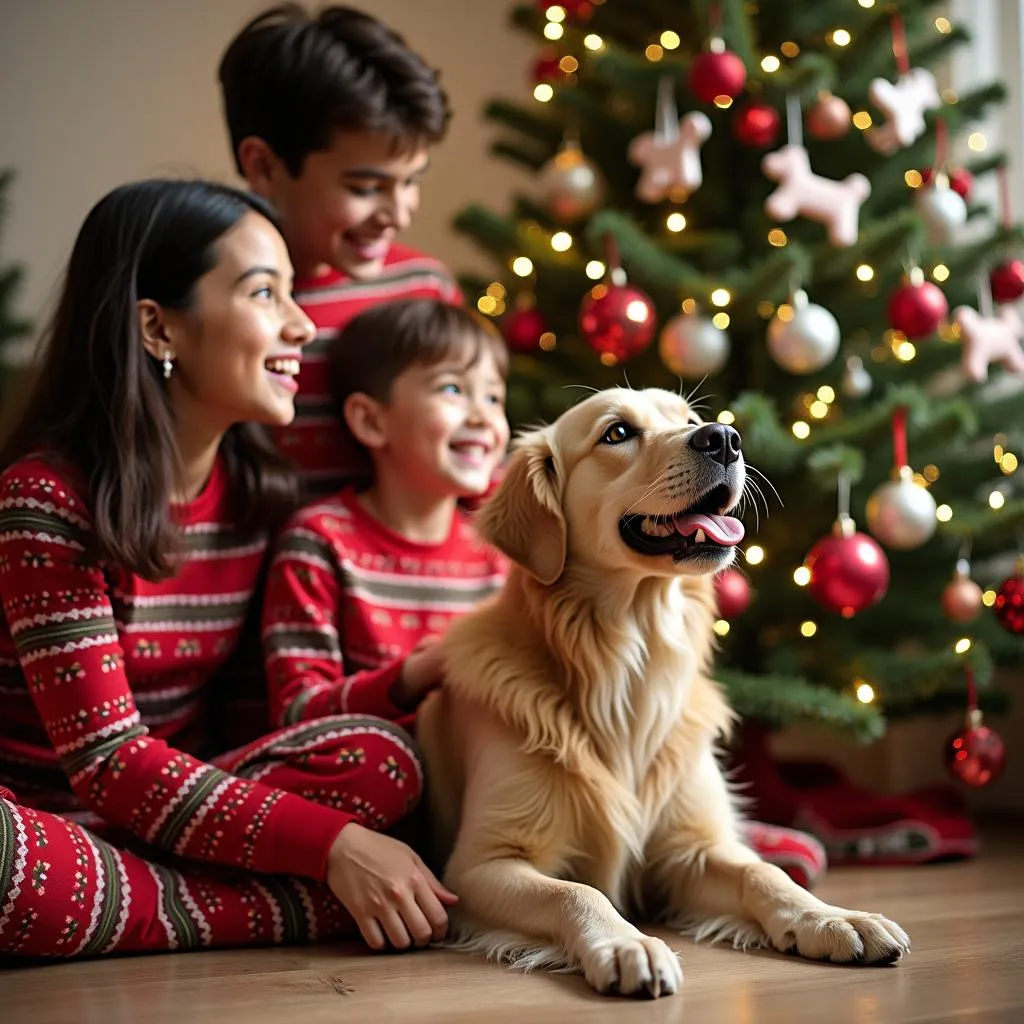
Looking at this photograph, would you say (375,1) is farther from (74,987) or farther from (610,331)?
(74,987)

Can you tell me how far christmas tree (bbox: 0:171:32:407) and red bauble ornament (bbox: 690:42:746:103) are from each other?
5.79 feet

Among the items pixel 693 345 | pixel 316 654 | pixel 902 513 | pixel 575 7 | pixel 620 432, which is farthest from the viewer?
pixel 575 7

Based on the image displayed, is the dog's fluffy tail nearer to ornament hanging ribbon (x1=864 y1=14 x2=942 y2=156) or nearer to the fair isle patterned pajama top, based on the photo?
the fair isle patterned pajama top

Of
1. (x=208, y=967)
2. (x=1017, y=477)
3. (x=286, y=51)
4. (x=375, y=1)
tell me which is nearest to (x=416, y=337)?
(x=286, y=51)

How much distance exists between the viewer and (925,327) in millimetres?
2188

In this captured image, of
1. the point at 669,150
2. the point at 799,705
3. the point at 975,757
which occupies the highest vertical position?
the point at 669,150

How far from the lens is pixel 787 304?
2.23 m

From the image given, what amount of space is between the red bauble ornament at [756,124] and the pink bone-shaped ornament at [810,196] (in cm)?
6

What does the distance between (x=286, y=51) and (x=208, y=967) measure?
1.60 meters

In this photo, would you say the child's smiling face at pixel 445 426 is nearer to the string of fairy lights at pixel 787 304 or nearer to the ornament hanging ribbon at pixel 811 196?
the string of fairy lights at pixel 787 304

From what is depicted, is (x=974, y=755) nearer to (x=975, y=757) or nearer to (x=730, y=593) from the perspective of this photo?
(x=975, y=757)

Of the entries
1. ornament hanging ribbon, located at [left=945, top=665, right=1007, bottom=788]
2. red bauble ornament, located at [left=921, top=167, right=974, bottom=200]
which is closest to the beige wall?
red bauble ornament, located at [left=921, top=167, right=974, bottom=200]

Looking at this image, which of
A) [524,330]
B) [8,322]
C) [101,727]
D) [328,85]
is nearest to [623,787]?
[101,727]

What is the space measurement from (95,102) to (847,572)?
2.40 meters
